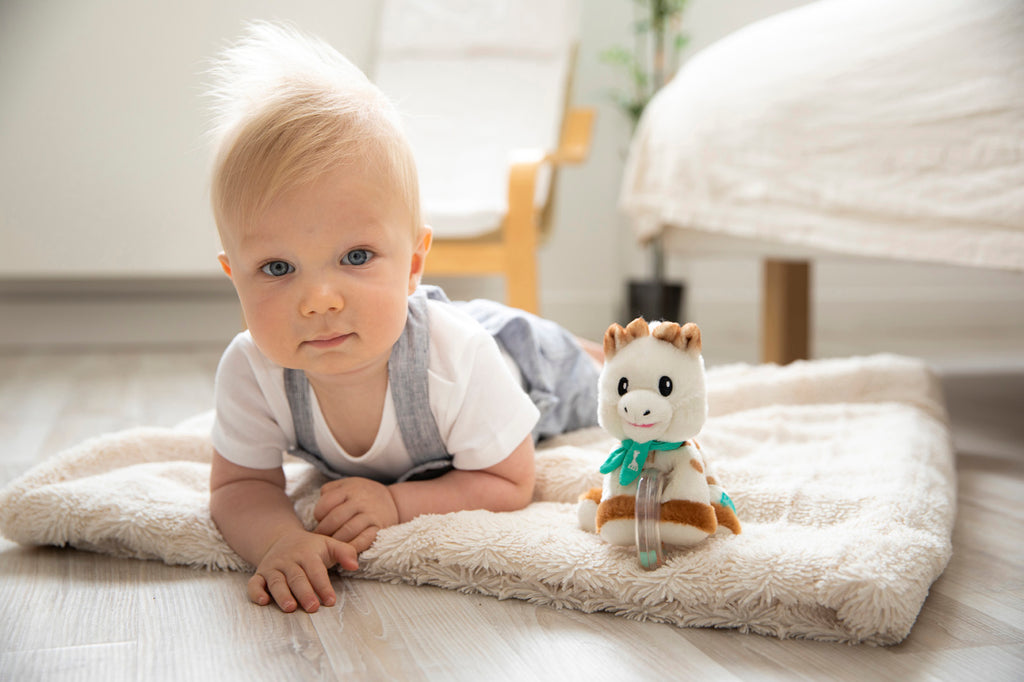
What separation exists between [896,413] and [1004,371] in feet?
3.75

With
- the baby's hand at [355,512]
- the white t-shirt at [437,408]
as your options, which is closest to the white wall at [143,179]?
the white t-shirt at [437,408]

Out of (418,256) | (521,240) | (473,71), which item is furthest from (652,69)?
(418,256)

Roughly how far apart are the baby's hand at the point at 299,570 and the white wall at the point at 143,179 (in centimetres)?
175

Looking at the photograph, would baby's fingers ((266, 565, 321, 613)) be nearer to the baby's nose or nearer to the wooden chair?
the baby's nose

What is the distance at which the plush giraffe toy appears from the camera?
0.67 m

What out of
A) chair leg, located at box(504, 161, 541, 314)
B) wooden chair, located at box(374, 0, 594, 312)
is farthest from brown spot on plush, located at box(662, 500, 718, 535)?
wooden chair, located at box(374, 0, 594, 312)

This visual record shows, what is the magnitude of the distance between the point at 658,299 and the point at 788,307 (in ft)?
2.72

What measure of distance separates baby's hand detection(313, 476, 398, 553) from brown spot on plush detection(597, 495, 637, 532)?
0.20 m

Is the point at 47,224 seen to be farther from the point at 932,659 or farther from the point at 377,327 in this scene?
the point at 932,659

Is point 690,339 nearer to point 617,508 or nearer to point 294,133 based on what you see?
point 617,508

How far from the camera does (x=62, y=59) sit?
2549 millimetres

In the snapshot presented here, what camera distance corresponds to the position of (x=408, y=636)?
0.65 meters

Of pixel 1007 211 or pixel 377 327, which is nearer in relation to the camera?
pixel 377 327

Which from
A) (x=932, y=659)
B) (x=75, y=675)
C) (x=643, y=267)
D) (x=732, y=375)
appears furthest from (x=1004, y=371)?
(x=75, y=675)
